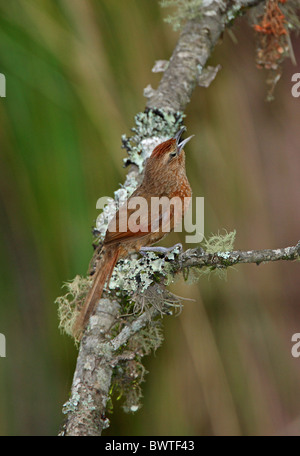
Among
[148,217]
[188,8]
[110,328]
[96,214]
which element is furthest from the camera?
[188,8]

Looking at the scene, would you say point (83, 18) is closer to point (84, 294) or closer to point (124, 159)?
point (124, 159)

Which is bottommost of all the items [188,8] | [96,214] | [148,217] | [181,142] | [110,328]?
[110,328]

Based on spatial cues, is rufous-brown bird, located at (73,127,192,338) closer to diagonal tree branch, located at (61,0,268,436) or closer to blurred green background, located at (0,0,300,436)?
diagonal tree branch, located at (61,0,268,436)

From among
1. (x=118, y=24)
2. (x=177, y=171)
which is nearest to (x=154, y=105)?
(x=177, y=171)

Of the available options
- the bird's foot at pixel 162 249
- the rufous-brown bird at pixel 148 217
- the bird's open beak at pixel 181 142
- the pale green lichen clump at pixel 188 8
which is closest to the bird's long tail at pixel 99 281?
the rufous-brown bird at pixel 148 217

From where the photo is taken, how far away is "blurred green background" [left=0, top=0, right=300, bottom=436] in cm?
162

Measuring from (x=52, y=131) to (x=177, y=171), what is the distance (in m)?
0.68

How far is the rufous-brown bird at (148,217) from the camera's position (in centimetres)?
209

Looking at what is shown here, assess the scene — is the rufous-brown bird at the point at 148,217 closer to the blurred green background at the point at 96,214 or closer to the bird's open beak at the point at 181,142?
the bird's open beak at the point at 181,142

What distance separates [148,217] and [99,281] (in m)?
0.30

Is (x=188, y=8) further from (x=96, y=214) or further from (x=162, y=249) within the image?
(x=96, y=214)

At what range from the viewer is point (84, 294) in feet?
7.25

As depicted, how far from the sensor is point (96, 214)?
1675 millimetres

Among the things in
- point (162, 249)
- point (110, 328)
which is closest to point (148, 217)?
point (162, 249)
